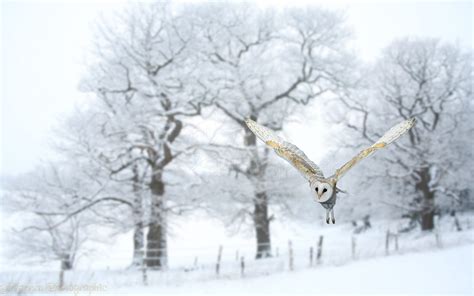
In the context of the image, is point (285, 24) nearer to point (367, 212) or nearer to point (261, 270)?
point (261, 270)

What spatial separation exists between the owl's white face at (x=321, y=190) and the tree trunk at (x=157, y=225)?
10.9m

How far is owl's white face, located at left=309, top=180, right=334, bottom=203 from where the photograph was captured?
1.55 meters

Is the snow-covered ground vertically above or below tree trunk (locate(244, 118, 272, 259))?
below

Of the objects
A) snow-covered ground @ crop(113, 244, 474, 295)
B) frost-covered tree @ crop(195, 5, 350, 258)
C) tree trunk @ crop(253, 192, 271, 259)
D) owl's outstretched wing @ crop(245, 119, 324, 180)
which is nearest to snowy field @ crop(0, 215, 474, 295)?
snow-covered ground @ crop(113, 244, 474, 295)

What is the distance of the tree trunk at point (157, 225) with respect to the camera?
39.8 feet

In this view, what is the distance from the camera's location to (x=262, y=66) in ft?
46.4

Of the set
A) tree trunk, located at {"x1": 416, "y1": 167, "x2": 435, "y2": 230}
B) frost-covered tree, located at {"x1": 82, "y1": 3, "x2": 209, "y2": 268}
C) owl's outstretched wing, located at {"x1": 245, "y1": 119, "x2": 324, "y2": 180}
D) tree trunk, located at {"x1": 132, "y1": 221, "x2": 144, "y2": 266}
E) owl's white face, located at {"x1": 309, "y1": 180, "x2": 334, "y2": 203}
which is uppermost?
frost-covered tree, located at {"x1": 82, "y1": 3, "x2": 209, "y2": 268}

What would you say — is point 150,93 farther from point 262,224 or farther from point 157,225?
point 262,224

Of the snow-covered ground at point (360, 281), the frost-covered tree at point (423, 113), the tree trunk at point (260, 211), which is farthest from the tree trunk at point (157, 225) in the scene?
the frost-covered tree at point (423, 113)

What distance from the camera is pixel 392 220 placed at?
23.5 metres

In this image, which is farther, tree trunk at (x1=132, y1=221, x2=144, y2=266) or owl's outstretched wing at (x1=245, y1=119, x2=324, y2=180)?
tree trunk at (x1=132, y1=221, x2=144, y2=266)

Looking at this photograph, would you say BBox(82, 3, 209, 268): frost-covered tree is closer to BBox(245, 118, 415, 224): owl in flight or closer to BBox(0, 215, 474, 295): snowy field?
BBox(0, 215, 474, 295): snowy field

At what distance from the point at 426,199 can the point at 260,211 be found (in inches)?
295

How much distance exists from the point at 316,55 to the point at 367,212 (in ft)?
34.3
